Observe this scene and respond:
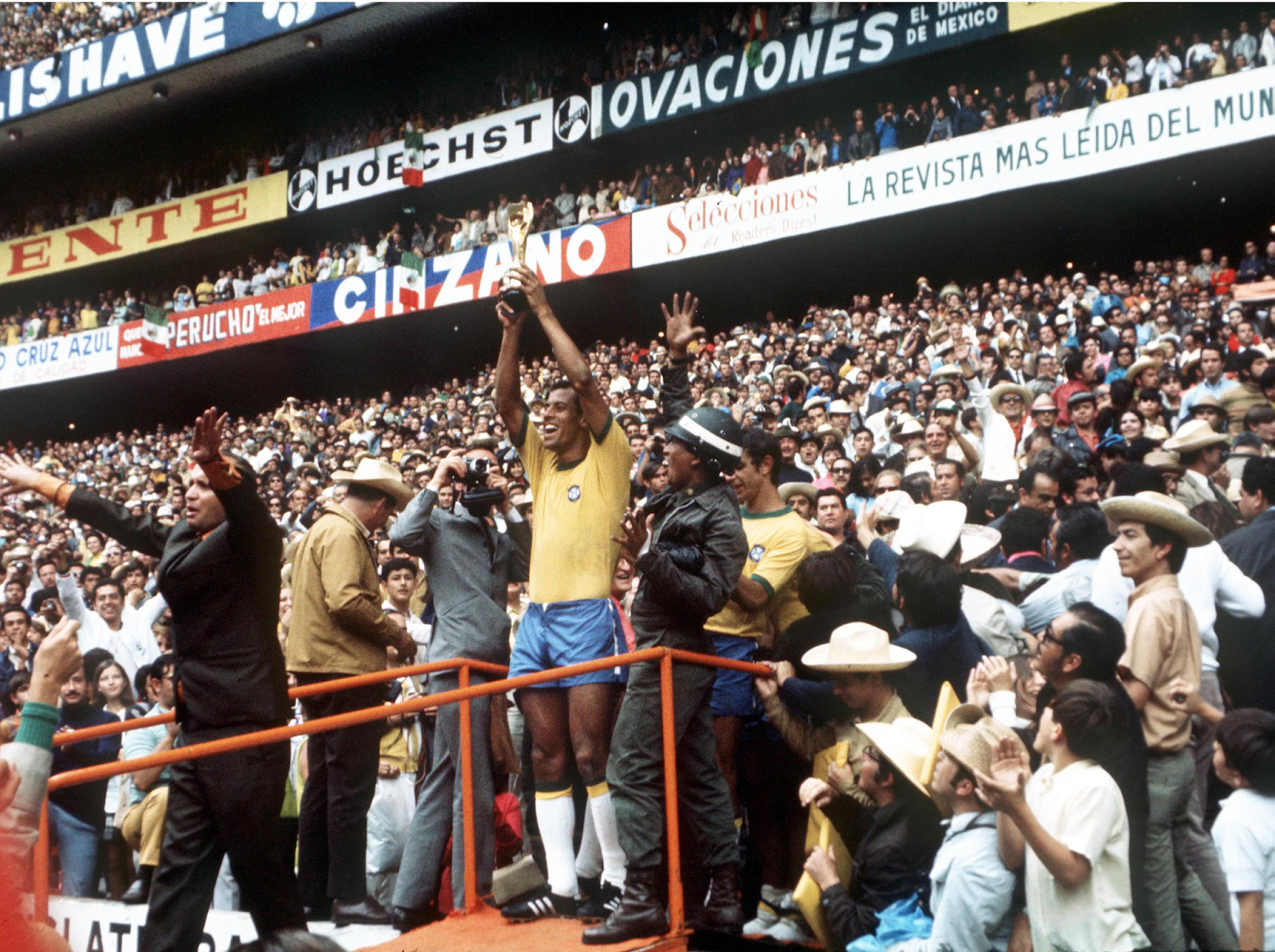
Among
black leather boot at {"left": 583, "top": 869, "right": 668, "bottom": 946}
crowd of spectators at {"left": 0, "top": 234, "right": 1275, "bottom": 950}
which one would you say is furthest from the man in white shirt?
black leather boot at {"left": 583, "top": 869, "right": 668, "bottom": 946}

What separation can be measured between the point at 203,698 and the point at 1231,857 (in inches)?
112

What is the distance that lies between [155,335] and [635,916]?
2384 centimetres

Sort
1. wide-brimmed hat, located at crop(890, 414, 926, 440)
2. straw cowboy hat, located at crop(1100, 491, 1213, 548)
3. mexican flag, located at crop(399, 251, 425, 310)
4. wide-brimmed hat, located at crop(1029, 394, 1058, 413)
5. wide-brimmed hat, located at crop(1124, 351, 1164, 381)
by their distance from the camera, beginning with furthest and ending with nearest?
mexican flag, located at crop(399, 251, 425, 310), wide-brimmed hat, located at crop(890, 414, 926, 440), wide-brimmed hat, located at crop(1124, 351, 1164, 381), wide-brimmed hat, located at crop(1029, 394, 1058, 413), straw cowboy hat, located at crop(1100, 491, 1213, 548)

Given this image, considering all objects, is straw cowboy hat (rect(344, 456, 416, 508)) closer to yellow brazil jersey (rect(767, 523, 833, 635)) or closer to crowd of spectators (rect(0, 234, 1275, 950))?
crowd of spectators (rect(0, 234, 1275, 950))

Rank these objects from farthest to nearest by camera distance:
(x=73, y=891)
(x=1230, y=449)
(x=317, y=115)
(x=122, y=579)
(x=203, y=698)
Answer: (x=317, y=115)
(x=122, y=579)
(x=1230, y=449)
(x=73, y=891)
(x=203, y=698)

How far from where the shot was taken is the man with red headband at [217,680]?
3471mm

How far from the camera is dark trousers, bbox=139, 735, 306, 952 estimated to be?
346cm

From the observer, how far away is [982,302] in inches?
533

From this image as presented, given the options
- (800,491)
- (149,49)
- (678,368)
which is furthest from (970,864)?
(149,49)

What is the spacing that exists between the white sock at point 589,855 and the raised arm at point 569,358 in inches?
51.8

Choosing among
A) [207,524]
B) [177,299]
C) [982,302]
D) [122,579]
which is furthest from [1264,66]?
[177,299]

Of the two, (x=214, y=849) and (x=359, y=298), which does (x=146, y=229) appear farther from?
(x=214, y=849)

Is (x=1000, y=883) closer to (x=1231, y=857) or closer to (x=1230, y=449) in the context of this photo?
(x=1231, y=857)

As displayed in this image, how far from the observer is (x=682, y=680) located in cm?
393
